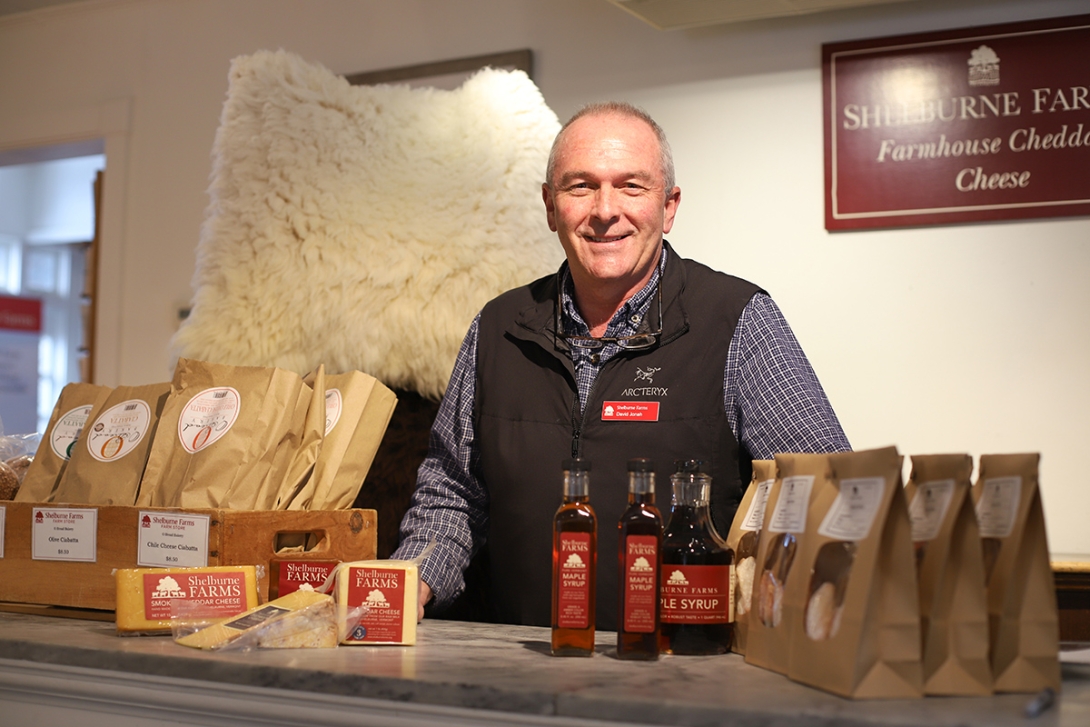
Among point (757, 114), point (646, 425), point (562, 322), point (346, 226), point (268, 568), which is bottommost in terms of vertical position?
point (268, 568)

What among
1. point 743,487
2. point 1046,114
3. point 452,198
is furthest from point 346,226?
point 1046,114

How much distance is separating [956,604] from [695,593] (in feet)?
0.92

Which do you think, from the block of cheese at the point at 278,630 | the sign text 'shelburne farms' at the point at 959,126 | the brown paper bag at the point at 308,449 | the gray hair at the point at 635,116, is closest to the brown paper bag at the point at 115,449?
the brown paper bag at the point at 308,449

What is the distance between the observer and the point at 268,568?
1287mm

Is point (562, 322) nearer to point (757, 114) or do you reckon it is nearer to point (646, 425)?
point (646, 425)

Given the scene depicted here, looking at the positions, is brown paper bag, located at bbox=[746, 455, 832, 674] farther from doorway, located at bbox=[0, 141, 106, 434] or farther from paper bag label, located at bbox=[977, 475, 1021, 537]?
doorway, located at bbox=[0, 141, 106, 434]

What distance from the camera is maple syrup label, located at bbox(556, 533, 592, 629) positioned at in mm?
1004

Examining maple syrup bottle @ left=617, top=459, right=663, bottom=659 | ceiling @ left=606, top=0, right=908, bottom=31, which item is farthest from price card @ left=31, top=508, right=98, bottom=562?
ceiling @ left=606, top=0, right=908, bottom=31

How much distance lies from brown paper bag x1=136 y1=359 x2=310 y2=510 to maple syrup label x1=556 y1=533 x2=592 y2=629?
20.9 inches

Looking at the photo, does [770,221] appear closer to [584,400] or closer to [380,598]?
[584,400]

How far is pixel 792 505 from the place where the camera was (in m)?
1.00

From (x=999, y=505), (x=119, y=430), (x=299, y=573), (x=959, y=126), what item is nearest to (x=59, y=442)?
(x=119, y=430)

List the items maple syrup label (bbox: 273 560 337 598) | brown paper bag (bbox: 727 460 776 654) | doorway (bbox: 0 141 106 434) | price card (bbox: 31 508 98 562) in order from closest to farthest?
brown paper bag (bbox: 727 460 776 654)
maple syrup label (bbox: 273 560 337 598)
price card (bbox: 31 508 98 562)
doorway (bbox: 0 141 106 434)

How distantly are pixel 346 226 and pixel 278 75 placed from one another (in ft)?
1.19
